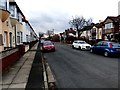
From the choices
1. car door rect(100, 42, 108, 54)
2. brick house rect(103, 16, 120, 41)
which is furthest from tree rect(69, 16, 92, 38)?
car door rect(100, 42, 108, 54)

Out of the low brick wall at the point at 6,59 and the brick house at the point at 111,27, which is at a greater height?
the brick house at the point at 111,27

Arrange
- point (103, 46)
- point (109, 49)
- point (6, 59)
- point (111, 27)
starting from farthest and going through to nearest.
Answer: point (111, 27), point (103, 46), point (109, 49), point (6, 59)

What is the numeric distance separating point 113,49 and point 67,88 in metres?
12.7

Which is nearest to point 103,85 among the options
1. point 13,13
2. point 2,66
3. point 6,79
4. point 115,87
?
point 115,87

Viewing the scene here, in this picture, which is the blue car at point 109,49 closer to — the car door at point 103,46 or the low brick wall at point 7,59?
the car door at point 103,46

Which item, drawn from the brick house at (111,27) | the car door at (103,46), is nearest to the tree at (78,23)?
the brick house at (111,27)

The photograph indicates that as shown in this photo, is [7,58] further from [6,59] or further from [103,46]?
[103,46]

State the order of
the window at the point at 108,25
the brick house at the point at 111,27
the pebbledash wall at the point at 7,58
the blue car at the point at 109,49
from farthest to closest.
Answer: the window at the point at 108,25 → the brick house at the point at 111,27 → the blue car at the point at 109,49 → the pebbledash wall at the point at 7,58

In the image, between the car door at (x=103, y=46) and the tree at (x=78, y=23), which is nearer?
the car door at (x=103, y=46)

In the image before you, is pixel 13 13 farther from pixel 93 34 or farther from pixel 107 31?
pixel 93 34

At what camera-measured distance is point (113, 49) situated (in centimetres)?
1920

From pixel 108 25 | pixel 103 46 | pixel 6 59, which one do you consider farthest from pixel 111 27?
pixel 6 59

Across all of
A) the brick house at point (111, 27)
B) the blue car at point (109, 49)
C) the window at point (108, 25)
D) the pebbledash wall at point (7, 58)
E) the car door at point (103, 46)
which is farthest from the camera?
the window at point (108, 25)

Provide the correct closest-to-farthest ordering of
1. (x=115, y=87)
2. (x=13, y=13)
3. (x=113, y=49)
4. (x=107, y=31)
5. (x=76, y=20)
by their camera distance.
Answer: (x=115, y=87) → (x=113, y=49) → (x=13, y=13) → (x=107, y=31) → (x=76, y=20)
